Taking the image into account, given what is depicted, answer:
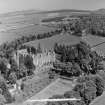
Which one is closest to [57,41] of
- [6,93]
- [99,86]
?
[99,86]

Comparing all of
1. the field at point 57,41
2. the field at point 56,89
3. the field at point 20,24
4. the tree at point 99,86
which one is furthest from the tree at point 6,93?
the field at point 20,24

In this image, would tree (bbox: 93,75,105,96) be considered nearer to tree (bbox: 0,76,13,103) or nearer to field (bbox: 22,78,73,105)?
field (bbox: 22,78,73,105)

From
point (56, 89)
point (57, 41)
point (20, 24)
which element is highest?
point (20, 24)

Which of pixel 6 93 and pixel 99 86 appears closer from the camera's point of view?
pixel 6 93

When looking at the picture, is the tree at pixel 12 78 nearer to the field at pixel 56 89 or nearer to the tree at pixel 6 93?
the tree at pixel 6 93

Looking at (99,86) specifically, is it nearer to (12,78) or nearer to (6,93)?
(6,93)

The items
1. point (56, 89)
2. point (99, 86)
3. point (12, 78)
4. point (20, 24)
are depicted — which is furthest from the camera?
point (20, 24)

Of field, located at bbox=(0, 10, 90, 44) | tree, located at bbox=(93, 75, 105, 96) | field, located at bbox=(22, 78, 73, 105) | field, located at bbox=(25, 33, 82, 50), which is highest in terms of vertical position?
field, located at bbox=(0, 10, 90, 44)

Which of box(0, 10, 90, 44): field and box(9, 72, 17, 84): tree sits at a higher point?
box(0, 10, 90, 44): field

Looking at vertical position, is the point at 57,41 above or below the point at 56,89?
above

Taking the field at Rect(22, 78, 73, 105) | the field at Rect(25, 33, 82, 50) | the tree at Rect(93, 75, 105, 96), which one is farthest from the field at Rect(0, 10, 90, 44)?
the tree at Rect(93, 75, 105, 96)

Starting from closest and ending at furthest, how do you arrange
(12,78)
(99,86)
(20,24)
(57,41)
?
1. (99,86)
2. (12,78)
3. (57,41)
4. (20,24)
